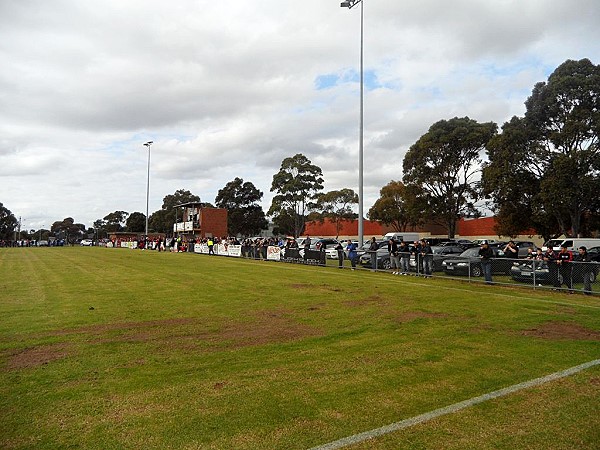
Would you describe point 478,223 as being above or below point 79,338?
above

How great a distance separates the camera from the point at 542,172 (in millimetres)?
34688

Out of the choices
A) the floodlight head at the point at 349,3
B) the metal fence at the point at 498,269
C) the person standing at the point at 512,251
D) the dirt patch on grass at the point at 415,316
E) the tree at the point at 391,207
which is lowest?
the dirt patch on grass at the point at 415,316

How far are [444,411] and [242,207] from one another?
8686 cm

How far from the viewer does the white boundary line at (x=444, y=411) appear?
14.3 feet

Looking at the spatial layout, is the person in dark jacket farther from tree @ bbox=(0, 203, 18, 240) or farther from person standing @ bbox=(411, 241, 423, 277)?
tree @ bbox=(0, 203, 18, 240)

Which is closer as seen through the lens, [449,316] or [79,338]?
[79,338]

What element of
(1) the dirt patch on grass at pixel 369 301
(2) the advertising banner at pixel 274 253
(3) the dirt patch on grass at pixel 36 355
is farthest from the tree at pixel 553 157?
(3) the dirt patch on grass at pixel 36 355

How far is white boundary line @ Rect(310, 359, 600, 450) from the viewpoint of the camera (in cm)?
434

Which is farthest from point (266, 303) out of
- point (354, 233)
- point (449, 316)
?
point (354, 233)

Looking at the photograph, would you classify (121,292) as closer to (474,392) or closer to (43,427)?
(43,427)

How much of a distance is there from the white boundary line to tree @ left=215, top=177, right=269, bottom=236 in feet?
275

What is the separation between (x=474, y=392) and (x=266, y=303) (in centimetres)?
738

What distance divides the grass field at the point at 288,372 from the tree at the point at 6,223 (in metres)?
105

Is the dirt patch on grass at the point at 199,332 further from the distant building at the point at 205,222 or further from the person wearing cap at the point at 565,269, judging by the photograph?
the distant building at the point at 205,222
